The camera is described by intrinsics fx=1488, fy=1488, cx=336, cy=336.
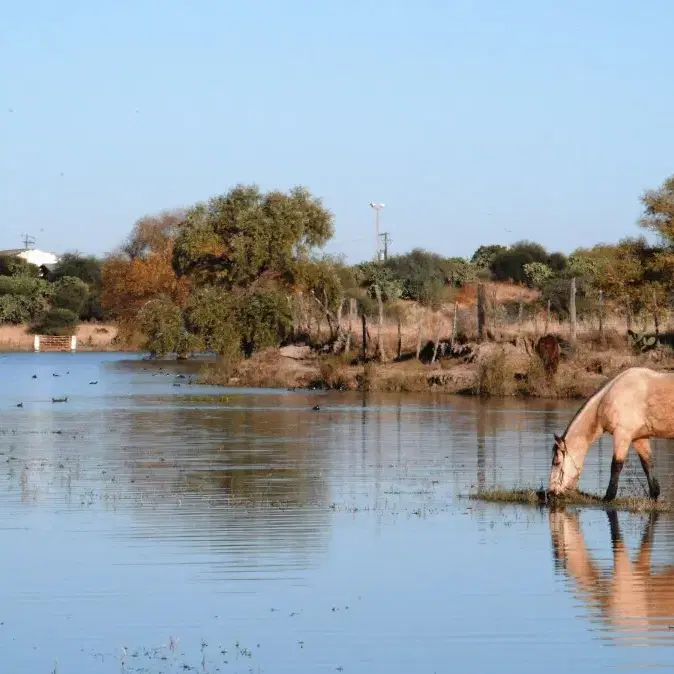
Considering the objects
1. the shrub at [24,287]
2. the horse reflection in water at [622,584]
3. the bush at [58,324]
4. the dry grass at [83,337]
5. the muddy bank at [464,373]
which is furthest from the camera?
the shrub at [24,287]

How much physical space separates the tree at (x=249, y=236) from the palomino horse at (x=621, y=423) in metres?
48.5

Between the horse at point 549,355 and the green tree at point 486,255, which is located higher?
the green tree at point 486,255

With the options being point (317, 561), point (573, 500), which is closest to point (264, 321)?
point (573, 500)

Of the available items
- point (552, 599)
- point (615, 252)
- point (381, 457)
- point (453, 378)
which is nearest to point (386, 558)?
point (552, 599)

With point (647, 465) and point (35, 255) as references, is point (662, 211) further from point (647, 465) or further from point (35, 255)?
point (35, 255)

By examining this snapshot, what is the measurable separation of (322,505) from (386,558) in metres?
3.76

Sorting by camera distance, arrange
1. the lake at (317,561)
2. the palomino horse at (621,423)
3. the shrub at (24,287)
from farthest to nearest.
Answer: the shrub at (24,287), the palomino horse at (621,423), the lake at (317,561)

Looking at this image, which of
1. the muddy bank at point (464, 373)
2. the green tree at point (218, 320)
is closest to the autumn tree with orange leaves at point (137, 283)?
the green tree at point (218, 320)

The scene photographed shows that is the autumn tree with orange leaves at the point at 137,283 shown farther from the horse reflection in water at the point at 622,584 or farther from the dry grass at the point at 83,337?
the horse reflection in water at the point at 622,584

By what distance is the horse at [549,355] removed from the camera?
42.6 metres

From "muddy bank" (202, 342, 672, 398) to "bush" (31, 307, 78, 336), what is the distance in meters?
54.8

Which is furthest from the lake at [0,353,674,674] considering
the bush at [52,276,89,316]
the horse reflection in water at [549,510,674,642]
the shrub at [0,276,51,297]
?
the shrub at [0,276,51,297]

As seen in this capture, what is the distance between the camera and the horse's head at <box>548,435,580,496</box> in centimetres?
1758

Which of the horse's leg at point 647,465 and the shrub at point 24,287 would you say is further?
the shrub at point 24,287
